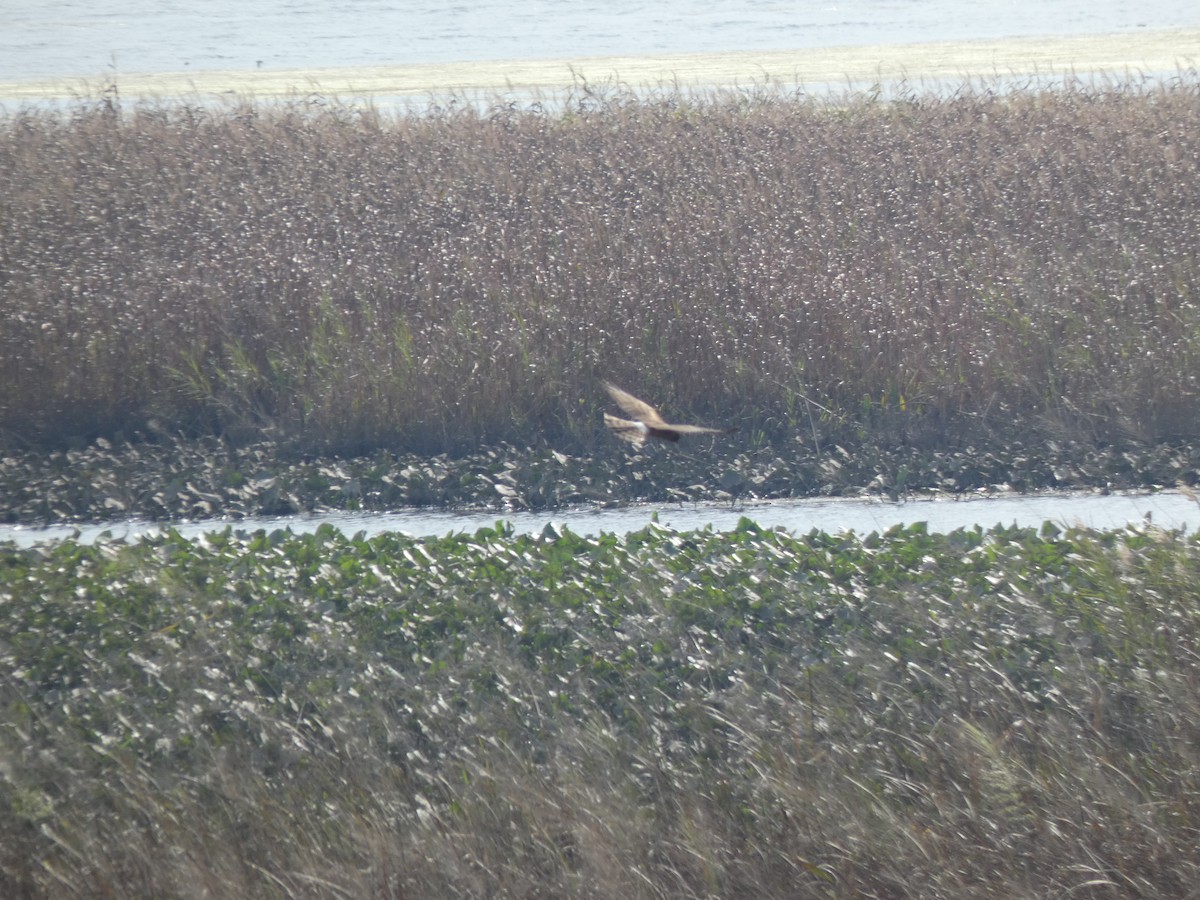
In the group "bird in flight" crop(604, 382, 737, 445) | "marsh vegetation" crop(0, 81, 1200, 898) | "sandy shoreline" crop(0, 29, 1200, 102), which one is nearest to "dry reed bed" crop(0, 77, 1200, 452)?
"marsh vegetation" crop(0, 81, 1200, 898)

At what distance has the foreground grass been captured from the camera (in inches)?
132

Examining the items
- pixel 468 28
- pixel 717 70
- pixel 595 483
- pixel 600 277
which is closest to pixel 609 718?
pixel 595 483

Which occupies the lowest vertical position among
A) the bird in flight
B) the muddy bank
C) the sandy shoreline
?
the muddy bank

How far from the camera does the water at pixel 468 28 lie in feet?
69.2

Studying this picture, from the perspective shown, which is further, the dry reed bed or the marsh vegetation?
the dry reed bed

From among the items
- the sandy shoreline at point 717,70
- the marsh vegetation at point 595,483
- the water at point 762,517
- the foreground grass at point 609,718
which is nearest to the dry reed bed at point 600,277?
the marsh vegetation at point 595,483

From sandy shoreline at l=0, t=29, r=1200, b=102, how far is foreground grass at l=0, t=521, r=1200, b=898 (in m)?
12.2

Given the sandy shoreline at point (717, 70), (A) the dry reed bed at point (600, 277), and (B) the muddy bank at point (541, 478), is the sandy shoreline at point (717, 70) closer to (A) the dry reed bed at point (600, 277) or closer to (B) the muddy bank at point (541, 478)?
(A) the dry reed bed at point (600, 277)

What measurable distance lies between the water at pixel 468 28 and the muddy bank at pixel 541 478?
14.4m

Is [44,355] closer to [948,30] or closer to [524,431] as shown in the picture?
[524,431]

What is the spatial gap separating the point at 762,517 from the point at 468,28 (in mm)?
18882

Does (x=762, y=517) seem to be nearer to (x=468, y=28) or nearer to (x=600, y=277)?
(x=600, y=277)

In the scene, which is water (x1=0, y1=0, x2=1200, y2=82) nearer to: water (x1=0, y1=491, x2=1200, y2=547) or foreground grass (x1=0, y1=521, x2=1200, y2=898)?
water (x1=0, y1=491, x2=1200, y2=547)

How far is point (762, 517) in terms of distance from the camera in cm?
665
